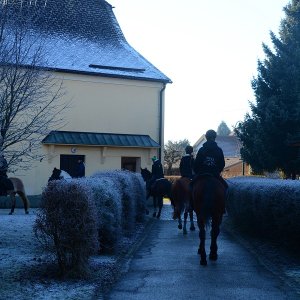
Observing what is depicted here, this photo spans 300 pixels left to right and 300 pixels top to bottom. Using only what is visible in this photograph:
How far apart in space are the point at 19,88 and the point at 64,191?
4748 mm

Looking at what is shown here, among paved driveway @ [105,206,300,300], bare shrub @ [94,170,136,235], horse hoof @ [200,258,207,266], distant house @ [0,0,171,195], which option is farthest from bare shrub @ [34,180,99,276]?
distant house @ [0,0,171,195]

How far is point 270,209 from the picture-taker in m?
12.3

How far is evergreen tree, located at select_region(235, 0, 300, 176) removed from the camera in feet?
88.6

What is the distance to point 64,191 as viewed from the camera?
8.95 metres

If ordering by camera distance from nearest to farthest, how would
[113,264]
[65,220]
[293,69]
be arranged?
[65,220]
[113,264]
[293,69]

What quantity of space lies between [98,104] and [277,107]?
8.80 m

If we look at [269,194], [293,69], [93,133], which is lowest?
[269,194]

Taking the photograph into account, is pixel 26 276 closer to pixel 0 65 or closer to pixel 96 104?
pixel 0 65

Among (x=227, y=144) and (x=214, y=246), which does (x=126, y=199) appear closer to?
(x=214, y=246)

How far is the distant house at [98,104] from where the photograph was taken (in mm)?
28562

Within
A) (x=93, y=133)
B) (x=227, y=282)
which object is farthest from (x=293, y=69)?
(x=227, y=282)

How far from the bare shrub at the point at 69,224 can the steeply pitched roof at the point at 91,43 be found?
63.7 feet

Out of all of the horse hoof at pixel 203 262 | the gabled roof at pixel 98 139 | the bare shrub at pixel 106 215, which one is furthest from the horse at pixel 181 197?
the gabled roof at pixel 98 139

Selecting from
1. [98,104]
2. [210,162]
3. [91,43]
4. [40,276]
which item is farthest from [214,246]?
[91,43]
